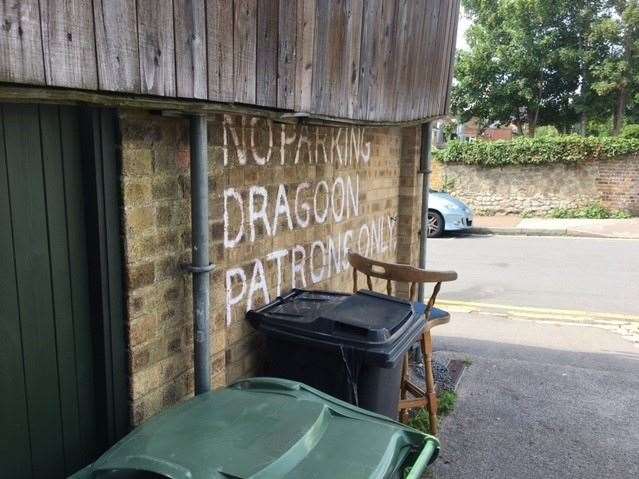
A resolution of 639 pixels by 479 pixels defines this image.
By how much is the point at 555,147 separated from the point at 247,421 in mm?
16176

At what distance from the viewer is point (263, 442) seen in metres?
1.89

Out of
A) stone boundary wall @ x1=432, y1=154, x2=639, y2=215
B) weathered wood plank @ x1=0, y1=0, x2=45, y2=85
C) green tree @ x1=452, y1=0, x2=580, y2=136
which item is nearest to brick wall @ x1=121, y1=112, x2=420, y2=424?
weathered wood plank @ x1=0, y1=0, x2=45, y2=85

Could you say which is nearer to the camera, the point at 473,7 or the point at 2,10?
the point at 2,10

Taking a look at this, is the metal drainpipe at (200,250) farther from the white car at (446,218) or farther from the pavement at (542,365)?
the white car at (446,218)

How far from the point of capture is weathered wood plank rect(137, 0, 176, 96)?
199 cm

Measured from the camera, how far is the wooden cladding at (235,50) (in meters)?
1.68

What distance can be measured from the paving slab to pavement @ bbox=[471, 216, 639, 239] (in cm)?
819

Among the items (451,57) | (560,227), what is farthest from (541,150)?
(451,57)

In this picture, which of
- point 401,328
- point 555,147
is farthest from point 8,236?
point 555,147

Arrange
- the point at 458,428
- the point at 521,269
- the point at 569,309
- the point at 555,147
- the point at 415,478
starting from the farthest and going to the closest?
the point at 555,147 → the point at 521,269 → the point at 569,309 → the point at 458,428 → the point at 415,478

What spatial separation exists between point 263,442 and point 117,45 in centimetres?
140

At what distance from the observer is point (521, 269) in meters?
10.4

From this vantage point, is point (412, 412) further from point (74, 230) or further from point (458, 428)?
point (74, 230)

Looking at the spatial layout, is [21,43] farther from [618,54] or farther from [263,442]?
[618,54]
